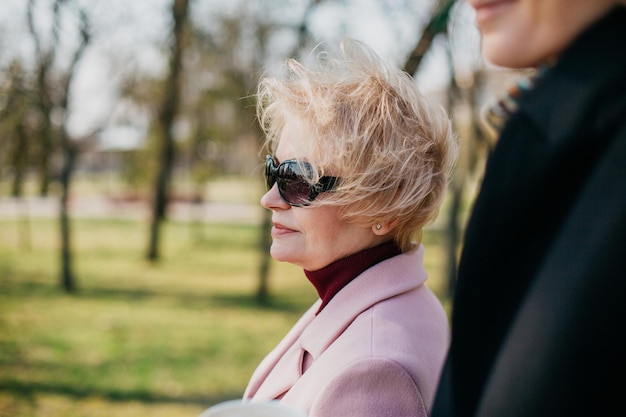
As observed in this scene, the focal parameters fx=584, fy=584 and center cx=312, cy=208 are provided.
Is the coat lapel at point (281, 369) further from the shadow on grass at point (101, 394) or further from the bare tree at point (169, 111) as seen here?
the bare tree at point (169, 111)

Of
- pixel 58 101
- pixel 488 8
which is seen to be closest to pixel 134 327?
pixel 58 101

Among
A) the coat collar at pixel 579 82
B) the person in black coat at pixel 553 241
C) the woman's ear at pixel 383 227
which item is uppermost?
the coat collar at pixel 579 82

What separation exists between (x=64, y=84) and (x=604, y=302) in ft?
37.3

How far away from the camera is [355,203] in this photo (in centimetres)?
162

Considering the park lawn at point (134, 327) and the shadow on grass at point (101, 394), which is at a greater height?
the shadow on grass at point (101, 394)

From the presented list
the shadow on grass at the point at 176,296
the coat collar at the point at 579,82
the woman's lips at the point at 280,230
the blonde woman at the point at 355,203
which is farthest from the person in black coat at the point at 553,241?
the shadow on grass at the point at 176,296

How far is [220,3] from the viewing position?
11203mm

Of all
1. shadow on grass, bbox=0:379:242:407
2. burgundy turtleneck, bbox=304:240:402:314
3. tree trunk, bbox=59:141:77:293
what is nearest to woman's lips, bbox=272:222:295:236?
burgundy turtleneck, bbox=304:240:402:314

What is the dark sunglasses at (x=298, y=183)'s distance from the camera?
163 cm

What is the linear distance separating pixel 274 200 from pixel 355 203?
0.26 meters

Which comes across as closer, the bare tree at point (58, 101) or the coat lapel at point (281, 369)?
the coat lapel at point (281, 369)

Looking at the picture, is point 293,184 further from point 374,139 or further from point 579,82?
point 579,82

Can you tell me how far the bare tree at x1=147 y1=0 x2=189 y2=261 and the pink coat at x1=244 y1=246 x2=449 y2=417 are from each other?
1046cm

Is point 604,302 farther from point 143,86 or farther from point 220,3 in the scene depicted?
point 143,86
